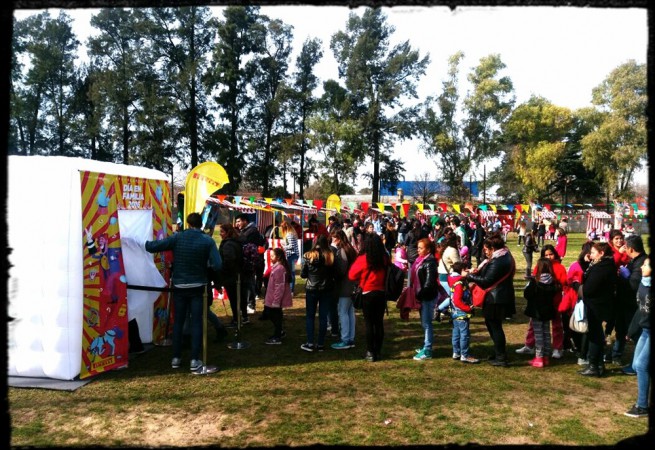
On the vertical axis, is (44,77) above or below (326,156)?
above

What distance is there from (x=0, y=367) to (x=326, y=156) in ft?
124

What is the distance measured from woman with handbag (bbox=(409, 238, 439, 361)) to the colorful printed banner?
3.91 metres

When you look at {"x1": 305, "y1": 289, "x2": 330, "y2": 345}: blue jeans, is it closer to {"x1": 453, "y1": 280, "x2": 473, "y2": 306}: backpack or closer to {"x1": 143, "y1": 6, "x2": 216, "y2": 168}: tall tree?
{"x1": 453, "y1": 280, "x2": 473, "y2": 306}: backpack

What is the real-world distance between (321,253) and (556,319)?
338 cm

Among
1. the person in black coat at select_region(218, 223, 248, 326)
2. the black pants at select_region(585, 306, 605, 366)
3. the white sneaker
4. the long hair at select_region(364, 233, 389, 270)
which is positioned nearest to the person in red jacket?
the white sneaker

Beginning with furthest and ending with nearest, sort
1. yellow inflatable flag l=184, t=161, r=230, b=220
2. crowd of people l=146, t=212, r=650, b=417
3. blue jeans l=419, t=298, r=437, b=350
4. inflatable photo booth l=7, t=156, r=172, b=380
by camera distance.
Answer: yellow inflatable flag l=184, t=161, r=230, b=220, blue jeans l=419, t=298, r=437, b=350, crowd of people l=146, t=212, r=650, b=417, inflatable photo booth l=7, t=156, r=172, b=380

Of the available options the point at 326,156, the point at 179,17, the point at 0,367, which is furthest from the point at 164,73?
the point at 0,367

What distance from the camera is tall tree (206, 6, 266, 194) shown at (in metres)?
34.0

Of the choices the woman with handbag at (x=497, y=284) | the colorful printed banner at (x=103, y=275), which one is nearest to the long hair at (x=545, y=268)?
the woman with handbag at (x=497, y=284)

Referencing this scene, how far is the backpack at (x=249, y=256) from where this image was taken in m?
8.21

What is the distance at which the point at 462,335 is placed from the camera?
21.0ft

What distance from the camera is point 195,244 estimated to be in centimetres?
582

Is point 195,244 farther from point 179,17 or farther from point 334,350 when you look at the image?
point 179,17

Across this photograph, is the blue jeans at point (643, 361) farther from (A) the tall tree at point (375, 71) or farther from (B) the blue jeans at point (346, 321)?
(A) the tall tree at point (375, 71)
